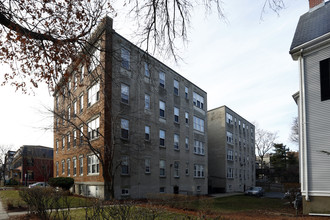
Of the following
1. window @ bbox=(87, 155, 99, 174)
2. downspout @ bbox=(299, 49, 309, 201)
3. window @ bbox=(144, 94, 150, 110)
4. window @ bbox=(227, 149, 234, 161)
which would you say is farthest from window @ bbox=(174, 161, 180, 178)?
downspout @ bbox=(299, 49, 309, 201)

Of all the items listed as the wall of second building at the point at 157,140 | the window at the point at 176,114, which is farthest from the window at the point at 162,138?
the window at the point at 176,114

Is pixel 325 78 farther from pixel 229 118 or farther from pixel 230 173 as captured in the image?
pixel 230 173

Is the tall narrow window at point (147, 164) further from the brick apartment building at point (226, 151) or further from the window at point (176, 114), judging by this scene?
the brick apartment building at point (226, 151)

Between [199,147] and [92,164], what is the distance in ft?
55.6

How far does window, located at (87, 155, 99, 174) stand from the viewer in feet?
78.9

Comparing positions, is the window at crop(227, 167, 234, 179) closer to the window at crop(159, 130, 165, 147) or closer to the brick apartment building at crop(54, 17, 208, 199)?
the brick apartment building at crop(54, 17, 208, 199)

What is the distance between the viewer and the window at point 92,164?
2405cm

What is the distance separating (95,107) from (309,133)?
17.1 m

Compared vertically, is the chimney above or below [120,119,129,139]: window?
above

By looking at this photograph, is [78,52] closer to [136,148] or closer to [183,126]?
[136,148]

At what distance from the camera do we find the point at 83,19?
25.9 feet

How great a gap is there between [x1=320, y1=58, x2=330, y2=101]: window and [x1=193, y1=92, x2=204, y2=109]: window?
22.9 m

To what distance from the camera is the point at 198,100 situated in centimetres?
3856

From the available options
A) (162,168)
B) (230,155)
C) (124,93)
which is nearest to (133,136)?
(124,93)
